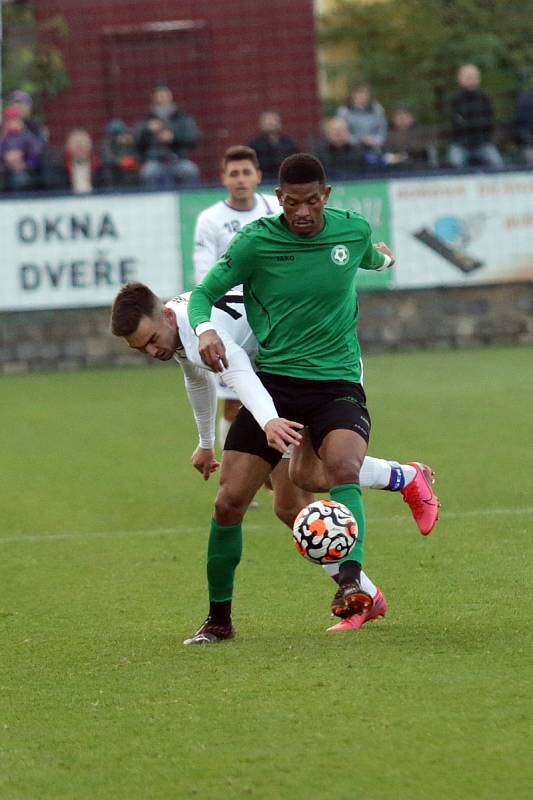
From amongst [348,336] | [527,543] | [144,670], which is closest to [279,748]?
[144,670]

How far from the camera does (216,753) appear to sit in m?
5.09

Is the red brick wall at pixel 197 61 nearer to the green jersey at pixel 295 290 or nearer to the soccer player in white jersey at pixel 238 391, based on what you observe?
the soccer player in white jersey at pixel 238 391

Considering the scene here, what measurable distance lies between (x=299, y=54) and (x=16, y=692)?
71.9 feet

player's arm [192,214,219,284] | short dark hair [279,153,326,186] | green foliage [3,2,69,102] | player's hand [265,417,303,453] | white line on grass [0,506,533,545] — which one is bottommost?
white line on grass [0,506,533,545]

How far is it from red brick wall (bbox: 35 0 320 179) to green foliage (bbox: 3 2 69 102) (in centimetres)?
32

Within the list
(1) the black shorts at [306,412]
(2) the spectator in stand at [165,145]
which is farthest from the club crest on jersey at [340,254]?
(2) the spectator in stand at [165,145]

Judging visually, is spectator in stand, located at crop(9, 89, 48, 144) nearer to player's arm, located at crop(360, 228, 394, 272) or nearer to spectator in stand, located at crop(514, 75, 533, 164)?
spectator in stand, located at crop(514, 75, 533, 164)

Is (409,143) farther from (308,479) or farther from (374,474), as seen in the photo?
(308,479)

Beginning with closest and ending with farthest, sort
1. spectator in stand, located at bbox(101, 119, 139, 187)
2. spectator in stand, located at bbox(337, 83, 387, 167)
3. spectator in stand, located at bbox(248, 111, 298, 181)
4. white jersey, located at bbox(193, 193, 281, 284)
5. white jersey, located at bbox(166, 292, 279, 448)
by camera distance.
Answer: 1. white jersey, located at bbox(166, 292, 279, 448)
2. white jersey, located at bbox(193, 193, 281, 284)
3. spectator in stand, located at bbox(248, 111, 298, 181)
4. spectator in stand, located at bbox(101, 119, 139, 187)
5. spectator in stand, located at bbox(337, 83, 387, 167)

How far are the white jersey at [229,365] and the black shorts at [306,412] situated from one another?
11 centimetres

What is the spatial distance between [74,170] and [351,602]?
599 inches

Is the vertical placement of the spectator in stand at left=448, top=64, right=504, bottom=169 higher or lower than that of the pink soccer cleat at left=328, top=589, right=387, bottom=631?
higher

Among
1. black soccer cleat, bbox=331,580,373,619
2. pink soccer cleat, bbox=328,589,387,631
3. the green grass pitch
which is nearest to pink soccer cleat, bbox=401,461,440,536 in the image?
the green grass pitch

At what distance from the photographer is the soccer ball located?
6.30 metres
